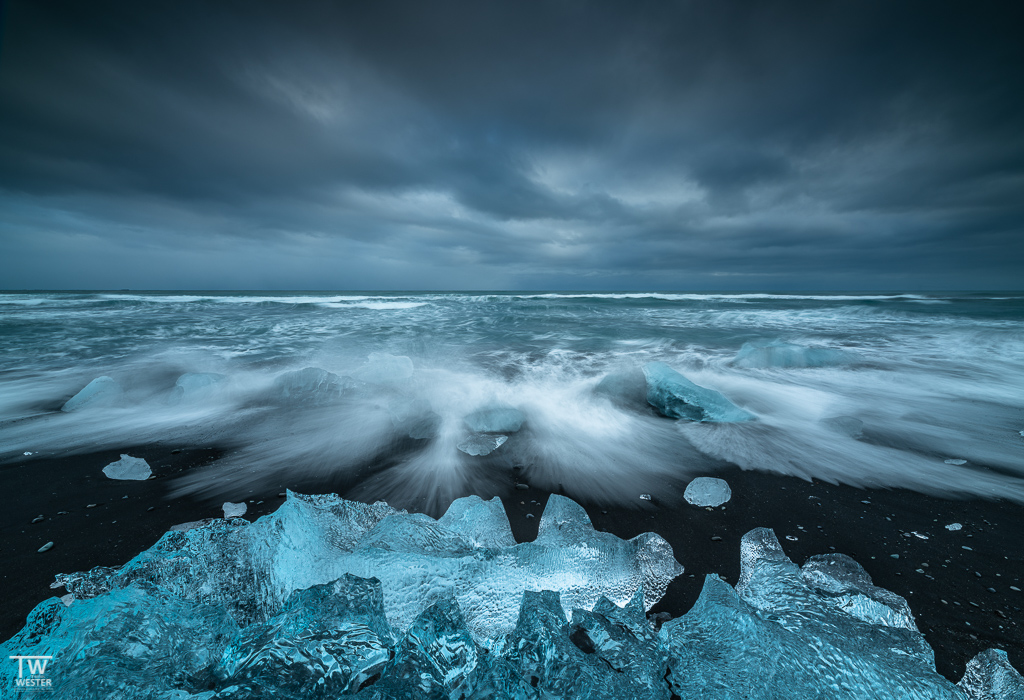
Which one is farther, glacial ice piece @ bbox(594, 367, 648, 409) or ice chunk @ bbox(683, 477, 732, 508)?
glacial ice piece @ bbox(594, 367, 648, 409)

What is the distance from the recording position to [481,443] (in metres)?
3.42

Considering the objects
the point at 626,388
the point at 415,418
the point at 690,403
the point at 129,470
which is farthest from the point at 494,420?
the point at 129,470

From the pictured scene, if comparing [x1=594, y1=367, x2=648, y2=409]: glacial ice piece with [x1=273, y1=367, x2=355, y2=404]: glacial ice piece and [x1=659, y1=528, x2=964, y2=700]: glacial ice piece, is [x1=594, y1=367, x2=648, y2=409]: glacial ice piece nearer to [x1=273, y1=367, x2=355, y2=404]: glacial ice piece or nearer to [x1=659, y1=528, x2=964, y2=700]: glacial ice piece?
[x1=659, y1=528, x2=964, y2=700]: glacial ice piece

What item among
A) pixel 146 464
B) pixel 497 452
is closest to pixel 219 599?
pixel 497 452

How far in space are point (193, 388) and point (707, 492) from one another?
5729 mm

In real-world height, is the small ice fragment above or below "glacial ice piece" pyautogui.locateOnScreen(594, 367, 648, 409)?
below

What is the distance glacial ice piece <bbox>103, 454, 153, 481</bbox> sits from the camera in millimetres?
2738

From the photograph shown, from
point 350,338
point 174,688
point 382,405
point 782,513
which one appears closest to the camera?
point 174,688

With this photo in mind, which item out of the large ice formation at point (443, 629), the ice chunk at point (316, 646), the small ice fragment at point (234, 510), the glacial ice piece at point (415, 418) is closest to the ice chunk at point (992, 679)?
the large ice formation at point (443, 629)

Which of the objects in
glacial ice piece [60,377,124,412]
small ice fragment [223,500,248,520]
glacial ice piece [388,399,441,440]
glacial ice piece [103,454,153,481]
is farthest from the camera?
glacial ice piece [60,377,124,412]

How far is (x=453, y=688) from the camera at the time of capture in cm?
112

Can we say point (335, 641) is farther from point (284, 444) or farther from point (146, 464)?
point (146, 464)

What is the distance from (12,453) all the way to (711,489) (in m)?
5.83

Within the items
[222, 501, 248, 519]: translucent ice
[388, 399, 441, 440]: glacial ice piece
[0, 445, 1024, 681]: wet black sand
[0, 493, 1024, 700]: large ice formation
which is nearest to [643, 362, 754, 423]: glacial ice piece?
[0, 445, 1024, 681]: wet black sand
